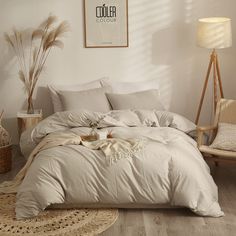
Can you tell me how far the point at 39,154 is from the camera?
14.2 feet

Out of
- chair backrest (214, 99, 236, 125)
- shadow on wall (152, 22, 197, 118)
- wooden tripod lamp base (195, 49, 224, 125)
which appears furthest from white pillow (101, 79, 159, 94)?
chair backrest (214, 99, 236, 125)

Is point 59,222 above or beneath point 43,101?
beneath

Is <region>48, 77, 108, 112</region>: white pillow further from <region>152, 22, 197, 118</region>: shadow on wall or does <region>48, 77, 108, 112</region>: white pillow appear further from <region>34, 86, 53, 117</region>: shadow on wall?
<region>152, 22, 197, 118</region>: shadow on wall

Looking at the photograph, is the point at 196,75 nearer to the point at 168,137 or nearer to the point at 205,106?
the point at 205,106

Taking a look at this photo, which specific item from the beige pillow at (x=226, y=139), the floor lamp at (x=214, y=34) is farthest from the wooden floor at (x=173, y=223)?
the floor lamp at (x=214, y=34)

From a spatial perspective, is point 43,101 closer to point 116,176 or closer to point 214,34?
point 214,34

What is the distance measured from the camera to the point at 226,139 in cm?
475

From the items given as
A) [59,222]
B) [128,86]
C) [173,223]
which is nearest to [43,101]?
[128,86]

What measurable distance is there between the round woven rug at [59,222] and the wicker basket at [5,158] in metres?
0.98

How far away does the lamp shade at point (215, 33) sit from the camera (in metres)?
5.38

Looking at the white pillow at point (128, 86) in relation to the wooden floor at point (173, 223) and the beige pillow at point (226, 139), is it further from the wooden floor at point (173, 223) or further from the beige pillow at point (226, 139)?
the wooden floor at point (173, 223)

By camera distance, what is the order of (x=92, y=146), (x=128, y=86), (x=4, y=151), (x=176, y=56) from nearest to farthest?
1. (x=92, y=146)
2. (x=4, y=151)
3. (x=128, y=86)
4. (x=176, y=56)

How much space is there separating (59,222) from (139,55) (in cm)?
Result: 280

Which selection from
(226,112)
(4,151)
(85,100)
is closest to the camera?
(4,151)
